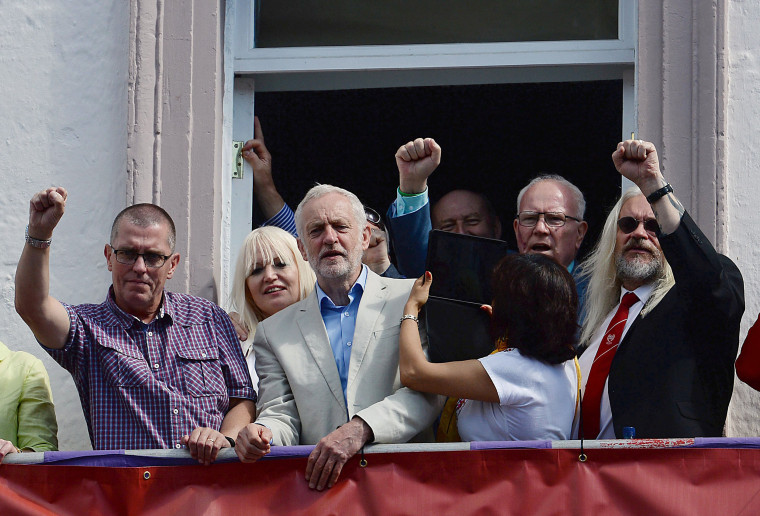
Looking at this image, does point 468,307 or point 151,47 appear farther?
point 151,47

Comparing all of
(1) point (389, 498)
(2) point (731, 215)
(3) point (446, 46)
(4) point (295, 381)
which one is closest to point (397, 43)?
(3) point (446, 46)

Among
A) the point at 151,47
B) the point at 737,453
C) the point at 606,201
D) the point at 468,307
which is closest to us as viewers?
the point at 737,453

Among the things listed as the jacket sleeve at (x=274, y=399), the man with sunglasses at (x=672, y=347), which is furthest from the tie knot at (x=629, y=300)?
the jacket sleeve at (x=274, y=399)

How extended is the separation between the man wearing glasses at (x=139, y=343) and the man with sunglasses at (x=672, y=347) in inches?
50.1

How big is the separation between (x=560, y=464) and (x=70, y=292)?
246 cm

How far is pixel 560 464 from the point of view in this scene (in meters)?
3.71

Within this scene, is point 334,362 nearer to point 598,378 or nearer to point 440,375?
point 440,375

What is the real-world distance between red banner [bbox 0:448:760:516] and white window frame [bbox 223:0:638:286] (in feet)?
5.60

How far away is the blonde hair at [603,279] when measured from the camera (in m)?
4.48

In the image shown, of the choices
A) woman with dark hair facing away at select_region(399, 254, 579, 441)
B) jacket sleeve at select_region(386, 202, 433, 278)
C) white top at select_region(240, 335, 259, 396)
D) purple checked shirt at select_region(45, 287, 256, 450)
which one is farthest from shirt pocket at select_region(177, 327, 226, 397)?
jacket sleeve at select_region(386, 202, 433, 278)

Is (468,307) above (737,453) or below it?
above

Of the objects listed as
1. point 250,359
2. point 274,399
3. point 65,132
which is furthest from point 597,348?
point 65,132

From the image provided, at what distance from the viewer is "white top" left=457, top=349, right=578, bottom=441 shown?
385 cm

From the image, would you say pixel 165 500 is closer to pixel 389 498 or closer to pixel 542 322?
pixel 389 498
